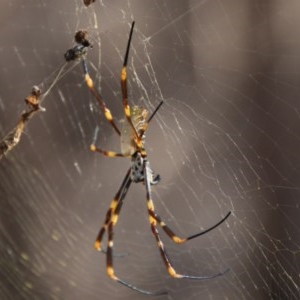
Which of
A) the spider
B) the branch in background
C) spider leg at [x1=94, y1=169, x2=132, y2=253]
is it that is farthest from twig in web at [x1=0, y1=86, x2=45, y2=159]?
spider leg at [x1=94, y1=169, x2=132, y2=253]

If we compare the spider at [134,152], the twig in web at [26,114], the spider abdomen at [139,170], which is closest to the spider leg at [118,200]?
the spider at [134,152]

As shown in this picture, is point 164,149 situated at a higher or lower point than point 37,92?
higher

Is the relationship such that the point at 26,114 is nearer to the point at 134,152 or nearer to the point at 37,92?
the point at 37,92

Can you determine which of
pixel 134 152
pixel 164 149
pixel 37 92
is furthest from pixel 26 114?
pixel 164 149

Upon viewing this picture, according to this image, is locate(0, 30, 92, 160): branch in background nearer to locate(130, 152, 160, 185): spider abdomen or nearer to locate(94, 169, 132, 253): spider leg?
locate(130, 152, 160, 185): spider abdomen

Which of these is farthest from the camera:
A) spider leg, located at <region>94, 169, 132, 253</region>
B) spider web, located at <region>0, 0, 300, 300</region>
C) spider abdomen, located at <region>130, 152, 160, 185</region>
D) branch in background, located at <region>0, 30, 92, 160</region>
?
spider web, located at <region>0, 0, 300, 300</region>

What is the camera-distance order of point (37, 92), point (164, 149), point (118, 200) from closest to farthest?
point (37, 92), point (118, 200), point (164, 149)

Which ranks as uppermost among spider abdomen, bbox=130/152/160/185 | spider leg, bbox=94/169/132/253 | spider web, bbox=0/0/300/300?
spider web, bbox=0/0/300/300

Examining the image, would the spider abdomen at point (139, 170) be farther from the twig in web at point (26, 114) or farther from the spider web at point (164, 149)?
the spider web at point (164, 149)

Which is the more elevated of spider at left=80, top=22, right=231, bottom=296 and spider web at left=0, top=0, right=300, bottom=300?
spider web at left=0, top=0, right=300, bottom=300

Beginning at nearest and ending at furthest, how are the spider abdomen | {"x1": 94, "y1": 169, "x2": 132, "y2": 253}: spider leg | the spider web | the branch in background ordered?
1. the branch in background
2. the spider abdomen
3. {"x1": 94, "y1": 169, "x2": 132, "y2": 253}: spider leg
4. the spider web
